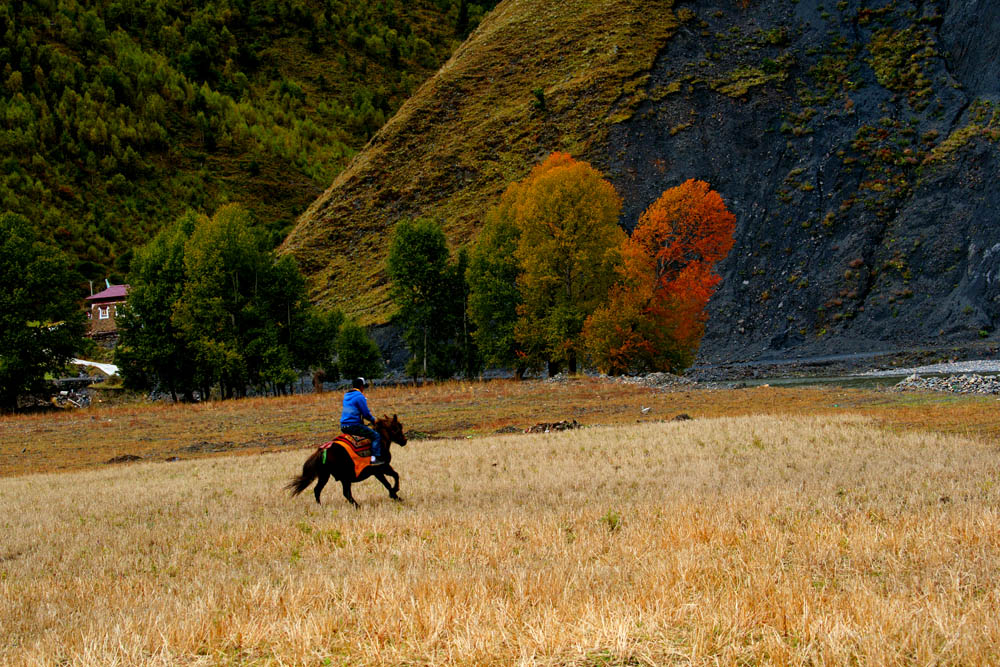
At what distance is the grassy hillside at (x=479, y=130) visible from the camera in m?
86.2

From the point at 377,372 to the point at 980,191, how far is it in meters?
57.1

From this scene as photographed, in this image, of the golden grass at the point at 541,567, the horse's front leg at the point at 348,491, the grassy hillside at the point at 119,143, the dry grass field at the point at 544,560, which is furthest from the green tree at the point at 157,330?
the grassy hillside at the point at 119,143

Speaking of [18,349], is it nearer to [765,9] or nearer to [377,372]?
[377,372]

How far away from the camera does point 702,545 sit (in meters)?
8.39

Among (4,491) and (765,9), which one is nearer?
(4,491)

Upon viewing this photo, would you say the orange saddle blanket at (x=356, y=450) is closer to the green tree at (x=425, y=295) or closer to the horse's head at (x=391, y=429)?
the horse's head at (x=391, y=429)

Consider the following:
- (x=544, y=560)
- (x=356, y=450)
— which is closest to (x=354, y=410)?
(x=356, y=450)

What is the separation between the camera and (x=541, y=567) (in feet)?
25.3

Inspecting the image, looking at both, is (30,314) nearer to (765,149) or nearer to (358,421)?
(358,421)

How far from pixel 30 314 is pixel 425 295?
97.0 ft

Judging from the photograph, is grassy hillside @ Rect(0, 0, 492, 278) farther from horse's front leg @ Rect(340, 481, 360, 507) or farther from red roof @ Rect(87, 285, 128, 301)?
horse's front leg @ Rect(340, 481, 360, 507)

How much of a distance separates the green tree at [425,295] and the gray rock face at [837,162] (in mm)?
22880

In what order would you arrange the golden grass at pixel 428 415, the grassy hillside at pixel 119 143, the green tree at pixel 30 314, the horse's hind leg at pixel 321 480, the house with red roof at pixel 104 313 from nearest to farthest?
the horse's hind leg at pixel 321 480, the golden grass at pixel 428 415, the green tree at pixel 30 314, the house with red roof at pixel 104 313, the grassy hillside at pixel 119 143

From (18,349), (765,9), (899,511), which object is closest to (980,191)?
(765,9)
